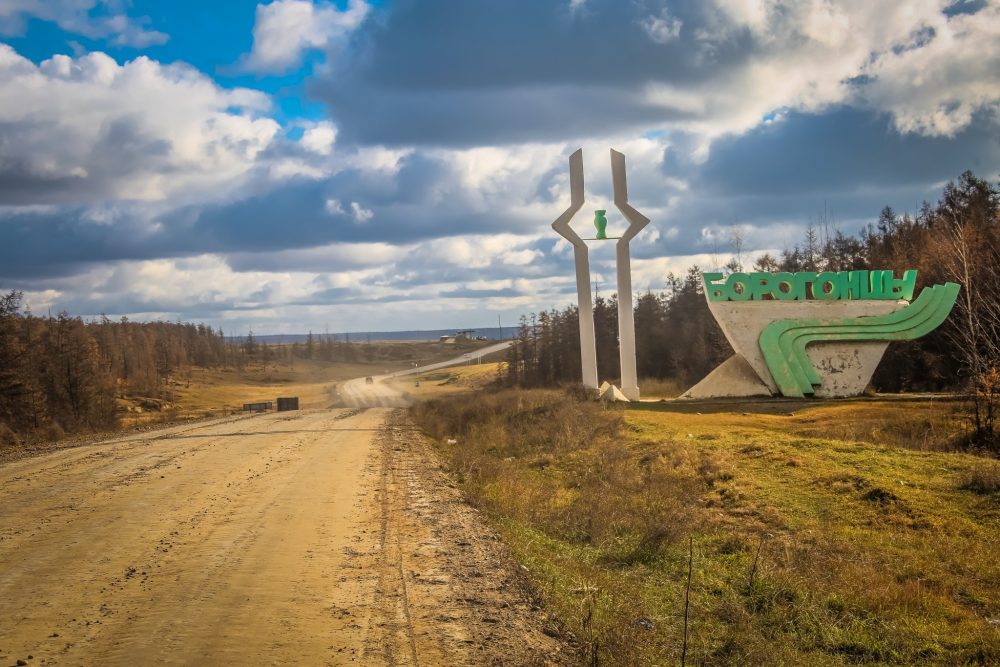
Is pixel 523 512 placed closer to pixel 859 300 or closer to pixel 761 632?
pixel 761 632

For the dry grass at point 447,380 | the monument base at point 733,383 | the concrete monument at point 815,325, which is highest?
the concrete monument at point 815,325

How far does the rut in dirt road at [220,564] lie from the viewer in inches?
264

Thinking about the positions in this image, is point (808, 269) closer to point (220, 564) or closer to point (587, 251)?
point (587, 251)

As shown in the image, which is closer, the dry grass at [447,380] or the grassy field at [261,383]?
the grassy field at [261,383]

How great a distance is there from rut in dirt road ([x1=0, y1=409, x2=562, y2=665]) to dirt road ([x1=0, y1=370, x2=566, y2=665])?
0.02 m

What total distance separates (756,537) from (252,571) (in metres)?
7.32

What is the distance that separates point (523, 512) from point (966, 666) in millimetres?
7287

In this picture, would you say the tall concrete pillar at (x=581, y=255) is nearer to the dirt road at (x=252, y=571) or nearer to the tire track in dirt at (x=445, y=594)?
the dirt road at (x=252, y=571)

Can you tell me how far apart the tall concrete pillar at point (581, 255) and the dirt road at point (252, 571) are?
2004cm

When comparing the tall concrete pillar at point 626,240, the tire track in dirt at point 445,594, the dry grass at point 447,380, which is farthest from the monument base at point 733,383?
the dry grass at point 447,380

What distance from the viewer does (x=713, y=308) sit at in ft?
116

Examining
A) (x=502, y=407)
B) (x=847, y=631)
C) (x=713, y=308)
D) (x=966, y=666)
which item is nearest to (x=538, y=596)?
(x=847, y=631)

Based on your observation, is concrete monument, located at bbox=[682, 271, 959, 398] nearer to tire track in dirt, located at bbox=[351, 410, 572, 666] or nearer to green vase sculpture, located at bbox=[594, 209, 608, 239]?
green vase sculpture, located at bbox=[594, 209, 608, 239]

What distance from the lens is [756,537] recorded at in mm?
12383
